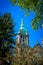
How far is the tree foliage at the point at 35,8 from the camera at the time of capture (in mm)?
16625

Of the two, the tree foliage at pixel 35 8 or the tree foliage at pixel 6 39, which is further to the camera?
the tree foliage at pixel 6 39

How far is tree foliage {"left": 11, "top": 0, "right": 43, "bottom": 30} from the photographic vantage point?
16.6m

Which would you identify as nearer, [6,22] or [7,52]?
[7,52]

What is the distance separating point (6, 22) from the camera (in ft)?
109

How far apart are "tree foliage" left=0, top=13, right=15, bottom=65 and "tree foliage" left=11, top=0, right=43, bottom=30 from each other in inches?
462

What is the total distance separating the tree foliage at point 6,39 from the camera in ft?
97.8

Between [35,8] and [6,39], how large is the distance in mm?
15904

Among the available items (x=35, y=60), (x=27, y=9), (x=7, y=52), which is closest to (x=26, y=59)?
(x=35, y=60)

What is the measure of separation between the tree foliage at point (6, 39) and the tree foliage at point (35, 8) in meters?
11.7

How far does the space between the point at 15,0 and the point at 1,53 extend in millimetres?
13889

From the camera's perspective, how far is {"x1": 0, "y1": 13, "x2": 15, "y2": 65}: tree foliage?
2980 centimetres

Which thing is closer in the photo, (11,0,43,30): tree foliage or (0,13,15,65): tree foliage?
(11,0,43,30): tree foliage

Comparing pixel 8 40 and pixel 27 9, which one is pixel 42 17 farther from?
pixel 8 40

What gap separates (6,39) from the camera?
32.2 m
